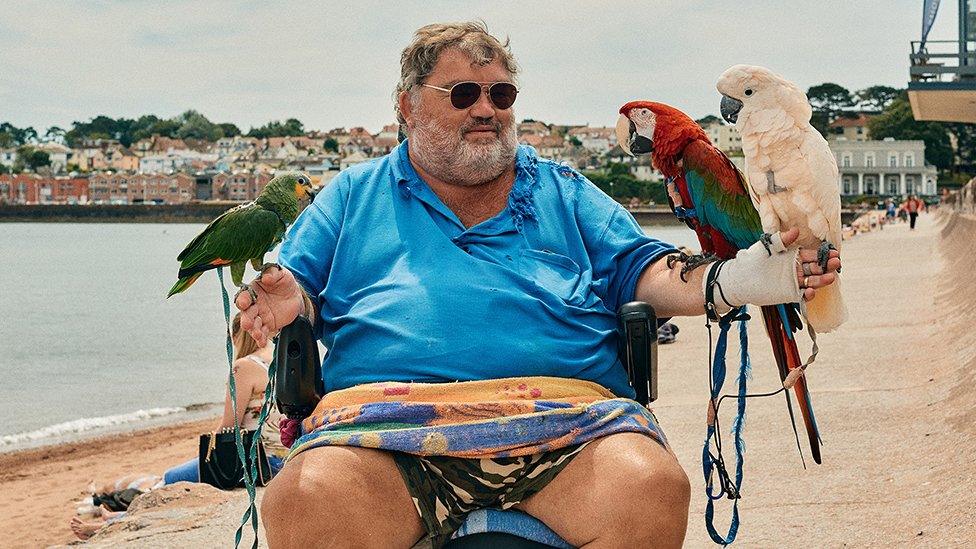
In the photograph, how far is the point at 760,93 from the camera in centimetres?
253

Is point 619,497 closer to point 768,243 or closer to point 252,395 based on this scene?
point 768,243

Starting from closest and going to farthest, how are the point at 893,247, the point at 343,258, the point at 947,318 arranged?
1. the point at 343,258
2. the point at 947,318
3. the point at 893,247

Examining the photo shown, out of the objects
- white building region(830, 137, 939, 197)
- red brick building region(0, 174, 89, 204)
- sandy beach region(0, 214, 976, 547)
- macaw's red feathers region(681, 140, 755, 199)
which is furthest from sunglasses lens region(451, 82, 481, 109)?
red brick building region(0, 174, 89, 204)

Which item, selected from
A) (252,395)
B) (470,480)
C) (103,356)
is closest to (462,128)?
(470,480)

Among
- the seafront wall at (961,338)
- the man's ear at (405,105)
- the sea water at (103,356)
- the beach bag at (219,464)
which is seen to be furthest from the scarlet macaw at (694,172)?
the sea water at (103,356)

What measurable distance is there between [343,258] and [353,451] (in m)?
0.63

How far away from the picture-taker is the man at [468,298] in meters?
2.29

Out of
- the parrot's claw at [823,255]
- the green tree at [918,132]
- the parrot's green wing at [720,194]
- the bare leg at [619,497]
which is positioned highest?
the green tree at [918,132]

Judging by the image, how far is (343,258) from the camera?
2809 mm

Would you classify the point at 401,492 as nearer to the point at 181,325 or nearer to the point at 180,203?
the point at 181,325

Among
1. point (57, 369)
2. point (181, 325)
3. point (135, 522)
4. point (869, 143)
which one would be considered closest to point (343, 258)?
Answer: point (135, 522)

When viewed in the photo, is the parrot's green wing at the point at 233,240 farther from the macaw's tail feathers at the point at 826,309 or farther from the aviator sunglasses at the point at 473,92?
the macaw's tail feathers at the point at 826,309

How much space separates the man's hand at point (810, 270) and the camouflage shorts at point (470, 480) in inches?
24.9

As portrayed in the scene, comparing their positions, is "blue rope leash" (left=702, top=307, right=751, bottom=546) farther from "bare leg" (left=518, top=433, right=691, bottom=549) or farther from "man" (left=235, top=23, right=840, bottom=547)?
"bare leg" (left=518, top=433, right=691, bottom=549)
